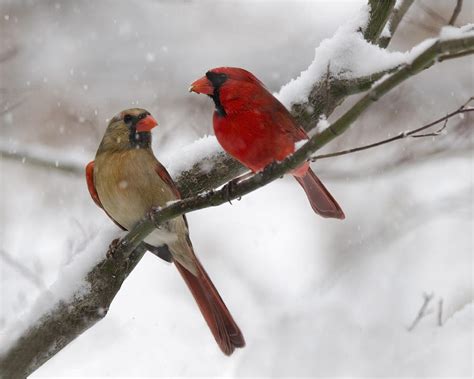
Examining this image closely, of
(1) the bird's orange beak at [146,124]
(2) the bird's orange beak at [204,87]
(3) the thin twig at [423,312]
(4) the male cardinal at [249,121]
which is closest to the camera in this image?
(4) the male cardinal at [249,121]

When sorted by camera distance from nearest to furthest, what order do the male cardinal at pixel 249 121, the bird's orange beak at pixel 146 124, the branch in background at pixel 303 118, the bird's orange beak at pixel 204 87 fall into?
the male cardinal at pixel 249 121
the bird's orange beak at pixel 204 87
the branch in background at pixel 303 118
the bird's orange beak at pixel 146 124

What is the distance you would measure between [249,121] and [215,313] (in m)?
0.86

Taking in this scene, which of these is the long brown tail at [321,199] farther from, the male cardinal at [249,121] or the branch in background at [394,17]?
the branch in background at [394,17]

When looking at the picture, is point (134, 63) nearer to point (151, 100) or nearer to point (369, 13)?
point (151, 100)

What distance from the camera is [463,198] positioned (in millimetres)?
6305

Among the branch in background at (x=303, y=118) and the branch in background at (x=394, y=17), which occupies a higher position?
the branch in background at (x=394, y=17)

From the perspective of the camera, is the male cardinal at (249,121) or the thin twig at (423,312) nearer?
the male cardinal at (249,121)

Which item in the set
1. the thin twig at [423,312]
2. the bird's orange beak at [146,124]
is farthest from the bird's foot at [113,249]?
the thin twig at [423,312]

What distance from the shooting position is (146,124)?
302 cm

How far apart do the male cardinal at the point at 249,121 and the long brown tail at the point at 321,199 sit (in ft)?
0.30

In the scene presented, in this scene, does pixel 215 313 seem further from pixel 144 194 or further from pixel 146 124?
pixel 146 124

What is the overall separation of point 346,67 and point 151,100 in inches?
134

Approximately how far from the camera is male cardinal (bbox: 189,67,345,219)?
2650 millimetres

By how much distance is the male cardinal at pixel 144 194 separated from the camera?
2.97m
